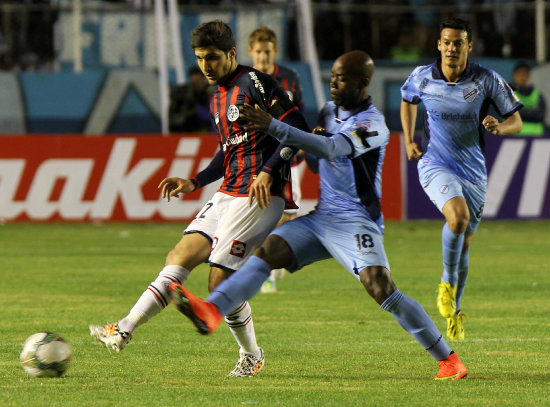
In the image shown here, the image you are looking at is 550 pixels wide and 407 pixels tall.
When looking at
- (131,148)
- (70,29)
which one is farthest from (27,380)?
(70,29)

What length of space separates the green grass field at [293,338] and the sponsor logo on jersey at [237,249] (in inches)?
27.4

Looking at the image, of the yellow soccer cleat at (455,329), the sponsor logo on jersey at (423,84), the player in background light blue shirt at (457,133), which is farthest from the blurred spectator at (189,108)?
the yellow soccer cleat at (455,329)

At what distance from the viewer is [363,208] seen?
21.8 ft

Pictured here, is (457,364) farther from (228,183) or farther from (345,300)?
(345,300)

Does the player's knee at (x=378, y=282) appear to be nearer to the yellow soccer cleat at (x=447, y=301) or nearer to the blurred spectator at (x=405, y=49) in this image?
the yellow soccer cleat at (x=447, y=301)

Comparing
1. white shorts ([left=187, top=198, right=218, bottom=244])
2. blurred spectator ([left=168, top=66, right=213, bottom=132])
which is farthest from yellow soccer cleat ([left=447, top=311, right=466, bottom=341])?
blurred spectator ([left=168, top=66, right=213, bottom=132])

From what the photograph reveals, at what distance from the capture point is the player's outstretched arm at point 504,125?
7.97 meters

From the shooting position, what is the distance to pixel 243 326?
6.87 metres

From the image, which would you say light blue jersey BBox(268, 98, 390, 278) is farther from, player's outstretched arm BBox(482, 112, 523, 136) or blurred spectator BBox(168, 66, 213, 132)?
blurred spectator BBox(168, 66, 213, 132)

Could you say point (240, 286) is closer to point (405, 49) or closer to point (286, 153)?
point (286, 153)

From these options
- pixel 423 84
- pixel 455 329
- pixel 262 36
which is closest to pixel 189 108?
pixel 262 36

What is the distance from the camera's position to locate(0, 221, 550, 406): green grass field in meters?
6.25

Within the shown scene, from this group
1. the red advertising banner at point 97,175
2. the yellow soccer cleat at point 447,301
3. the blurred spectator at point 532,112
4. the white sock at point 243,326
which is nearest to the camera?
the white sock at point 243,326

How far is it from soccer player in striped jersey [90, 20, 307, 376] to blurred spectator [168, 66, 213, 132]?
1166 centimetres
